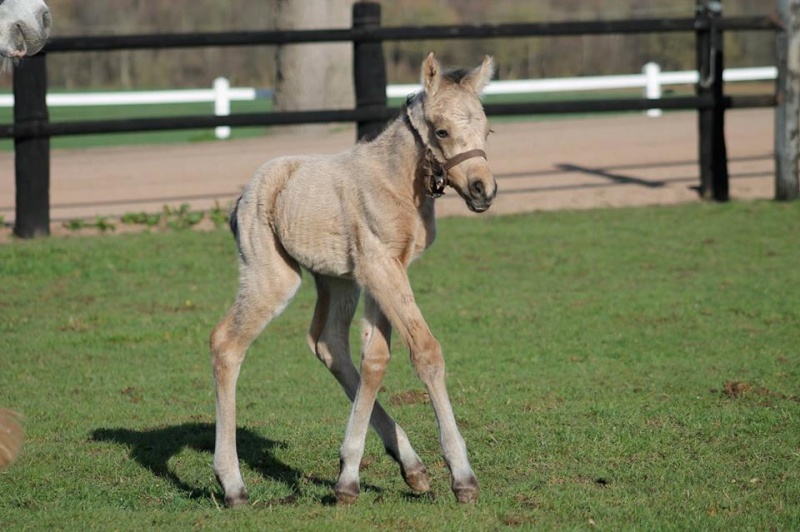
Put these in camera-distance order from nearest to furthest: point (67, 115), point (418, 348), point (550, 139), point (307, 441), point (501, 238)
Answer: point (418, 348) < point (307, 441) < point (501, 238) < point (550, 139) < point (67, 115)

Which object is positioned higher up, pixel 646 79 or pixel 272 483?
pixel 646 79

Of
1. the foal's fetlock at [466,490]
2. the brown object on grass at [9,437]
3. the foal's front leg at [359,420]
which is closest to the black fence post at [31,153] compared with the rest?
the foal's front leg at [359,420]

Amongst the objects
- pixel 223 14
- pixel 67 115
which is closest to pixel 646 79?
pixel 67 115

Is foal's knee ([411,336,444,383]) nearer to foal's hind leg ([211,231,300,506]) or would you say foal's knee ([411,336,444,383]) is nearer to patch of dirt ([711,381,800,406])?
foal's hind leg ([211,231,300,506])

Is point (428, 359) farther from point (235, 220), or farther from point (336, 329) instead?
point (235, 220)

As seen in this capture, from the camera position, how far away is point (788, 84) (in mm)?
13375

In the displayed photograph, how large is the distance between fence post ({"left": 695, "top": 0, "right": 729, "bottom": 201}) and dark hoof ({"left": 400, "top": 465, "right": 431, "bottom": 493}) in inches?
371

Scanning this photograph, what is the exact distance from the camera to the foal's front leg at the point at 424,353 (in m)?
5.03

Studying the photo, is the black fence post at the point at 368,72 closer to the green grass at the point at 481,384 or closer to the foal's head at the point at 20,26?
the green grass at the point at 481,384

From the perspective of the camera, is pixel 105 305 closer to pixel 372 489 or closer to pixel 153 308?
pixel 153 308

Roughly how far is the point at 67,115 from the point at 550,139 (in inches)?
488

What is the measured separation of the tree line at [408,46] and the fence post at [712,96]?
44.9ft

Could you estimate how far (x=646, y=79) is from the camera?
22203mm

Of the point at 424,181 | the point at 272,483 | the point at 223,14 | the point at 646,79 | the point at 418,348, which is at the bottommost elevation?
the point at 272,483
